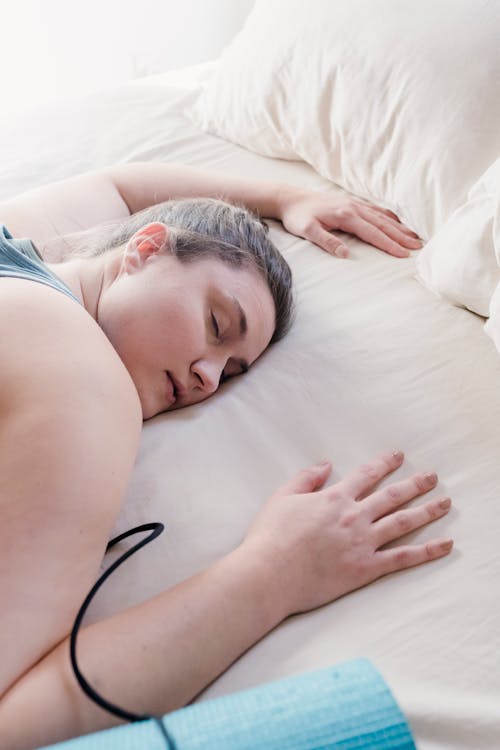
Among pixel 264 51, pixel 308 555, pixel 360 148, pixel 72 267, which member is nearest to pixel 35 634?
pixel 308 555

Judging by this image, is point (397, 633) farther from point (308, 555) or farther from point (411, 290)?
point (411, 290)

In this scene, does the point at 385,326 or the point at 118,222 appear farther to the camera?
the point at 118,222

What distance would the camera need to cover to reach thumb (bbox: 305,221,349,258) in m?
1.26

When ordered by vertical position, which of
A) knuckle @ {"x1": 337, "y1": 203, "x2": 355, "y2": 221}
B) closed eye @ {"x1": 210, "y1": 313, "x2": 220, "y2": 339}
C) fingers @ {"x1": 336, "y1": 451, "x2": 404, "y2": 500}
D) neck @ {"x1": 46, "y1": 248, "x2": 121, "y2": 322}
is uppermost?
neck @ {"x1": 46, "y1": 248, "x2": 121, "y2": 322}

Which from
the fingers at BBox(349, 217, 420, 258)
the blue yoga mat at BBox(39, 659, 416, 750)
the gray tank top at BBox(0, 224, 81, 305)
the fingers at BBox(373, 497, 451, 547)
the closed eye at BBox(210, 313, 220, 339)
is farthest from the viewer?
the fingers at BBox(349, 217, 420, 258)

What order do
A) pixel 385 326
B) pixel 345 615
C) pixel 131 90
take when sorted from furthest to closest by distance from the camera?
pixel 131 90, pixel 385 326, pixel 345 615

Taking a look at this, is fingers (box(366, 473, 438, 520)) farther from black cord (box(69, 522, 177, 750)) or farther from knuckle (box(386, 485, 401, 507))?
black cord (box(69, 522, 177, 750))

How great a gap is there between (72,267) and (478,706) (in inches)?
30.2

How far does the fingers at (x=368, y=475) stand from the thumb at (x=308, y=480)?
0.02m

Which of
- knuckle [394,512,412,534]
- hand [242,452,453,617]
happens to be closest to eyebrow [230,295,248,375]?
hand [242,452,453,617]

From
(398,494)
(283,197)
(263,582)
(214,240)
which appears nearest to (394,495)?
(398,494)

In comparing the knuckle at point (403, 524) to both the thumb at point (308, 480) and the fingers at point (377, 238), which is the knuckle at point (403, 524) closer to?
the thumb at point (308, 480)

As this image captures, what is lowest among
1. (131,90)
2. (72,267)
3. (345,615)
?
(345,615)

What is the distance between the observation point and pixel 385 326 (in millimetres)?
1072
